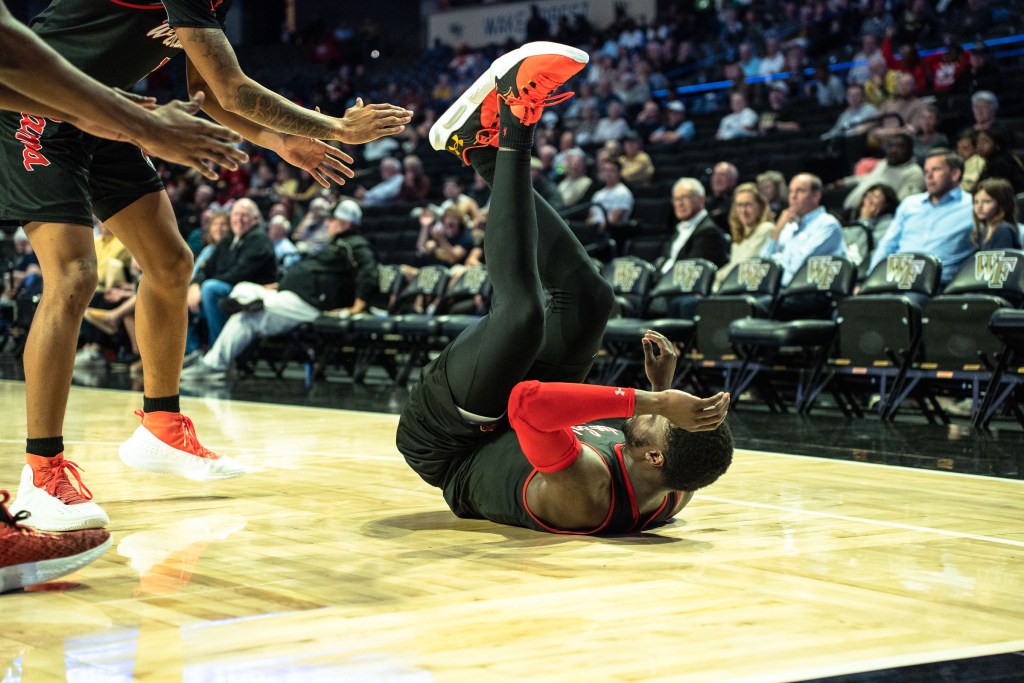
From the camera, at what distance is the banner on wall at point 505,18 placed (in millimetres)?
20062

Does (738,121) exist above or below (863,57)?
below

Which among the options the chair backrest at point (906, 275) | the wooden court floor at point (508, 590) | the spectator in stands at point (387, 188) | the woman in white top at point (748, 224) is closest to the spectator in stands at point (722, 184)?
the woman in white top at point (748, 224)

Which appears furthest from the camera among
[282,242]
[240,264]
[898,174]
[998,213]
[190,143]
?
[282,242]

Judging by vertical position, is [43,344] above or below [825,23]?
below

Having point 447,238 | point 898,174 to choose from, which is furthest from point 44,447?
point 447,238

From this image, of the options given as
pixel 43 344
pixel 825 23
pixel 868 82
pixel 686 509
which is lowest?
pixel 686 509

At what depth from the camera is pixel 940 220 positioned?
21.8 ft

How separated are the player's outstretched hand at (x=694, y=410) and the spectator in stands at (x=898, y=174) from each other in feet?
19.7

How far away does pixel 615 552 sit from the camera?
109 inches

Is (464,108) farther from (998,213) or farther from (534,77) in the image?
(998,213)

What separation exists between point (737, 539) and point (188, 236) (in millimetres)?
10722

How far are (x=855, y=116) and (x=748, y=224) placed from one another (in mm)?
3519

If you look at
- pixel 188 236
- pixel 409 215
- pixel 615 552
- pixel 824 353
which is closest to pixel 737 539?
pixel 615 552

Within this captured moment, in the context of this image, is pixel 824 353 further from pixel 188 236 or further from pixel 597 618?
pixel 188 236
